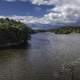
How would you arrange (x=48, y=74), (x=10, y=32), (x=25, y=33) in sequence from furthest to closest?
(x=25, y=33)
(x=10, y=32)
(x=48, y=74)

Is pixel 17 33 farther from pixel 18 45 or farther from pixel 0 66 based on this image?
pixel 0 66

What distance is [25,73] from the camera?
61.5 metres

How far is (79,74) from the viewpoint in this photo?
187 ft

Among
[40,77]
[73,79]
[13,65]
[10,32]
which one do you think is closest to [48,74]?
→ [40,77]

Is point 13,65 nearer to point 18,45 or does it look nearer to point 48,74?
point 48,74

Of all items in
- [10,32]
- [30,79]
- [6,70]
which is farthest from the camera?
[10,32]

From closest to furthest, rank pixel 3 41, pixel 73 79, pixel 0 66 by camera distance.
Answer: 1. pixel 73 79
2. pixel 0 66
3. pixel 3 41

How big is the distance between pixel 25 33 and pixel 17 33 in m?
6.13

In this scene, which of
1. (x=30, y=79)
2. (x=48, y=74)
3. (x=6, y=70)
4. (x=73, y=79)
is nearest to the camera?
(x=73, y=79)

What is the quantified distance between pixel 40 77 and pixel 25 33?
95.5 meters

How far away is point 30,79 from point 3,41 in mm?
78984

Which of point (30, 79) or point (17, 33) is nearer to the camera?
point (30, 79)

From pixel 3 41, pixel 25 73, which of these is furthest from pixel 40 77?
pixel 3 41

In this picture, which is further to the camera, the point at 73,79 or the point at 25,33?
the point at 25,33
